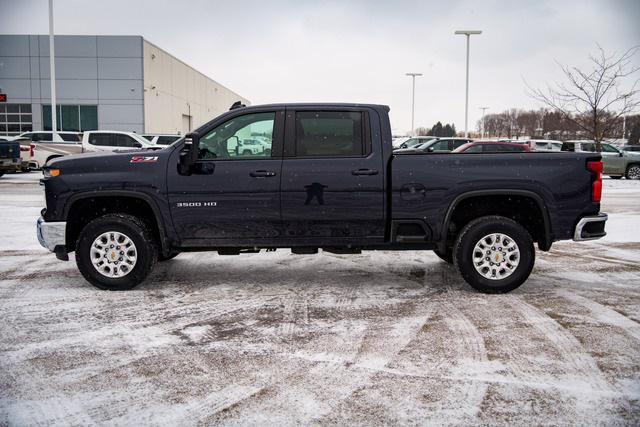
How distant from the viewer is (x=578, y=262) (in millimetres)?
7863

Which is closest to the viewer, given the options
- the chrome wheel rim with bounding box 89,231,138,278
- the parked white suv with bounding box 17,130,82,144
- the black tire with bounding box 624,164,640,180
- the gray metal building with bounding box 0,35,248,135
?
the chrome wheel rim with bounding box 89,231,138,278

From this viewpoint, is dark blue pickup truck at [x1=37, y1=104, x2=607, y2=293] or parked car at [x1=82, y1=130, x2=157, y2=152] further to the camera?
parked car at [x1=82, y1=130, x2=157, y2=152]

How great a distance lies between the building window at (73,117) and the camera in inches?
1790

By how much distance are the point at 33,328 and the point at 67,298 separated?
1.01m

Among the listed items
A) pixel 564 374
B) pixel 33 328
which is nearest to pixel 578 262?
pixel 564 374

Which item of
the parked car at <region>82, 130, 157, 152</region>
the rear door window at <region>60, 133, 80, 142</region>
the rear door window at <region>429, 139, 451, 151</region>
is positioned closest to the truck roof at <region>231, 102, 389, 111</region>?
the parked car at <region>82, 130, 157, 152</region>

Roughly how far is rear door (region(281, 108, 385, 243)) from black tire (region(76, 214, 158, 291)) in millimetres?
1491

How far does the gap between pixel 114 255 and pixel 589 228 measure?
196 inches

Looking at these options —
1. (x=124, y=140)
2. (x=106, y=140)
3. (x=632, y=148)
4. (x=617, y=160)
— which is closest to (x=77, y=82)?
(x=124, y=140)

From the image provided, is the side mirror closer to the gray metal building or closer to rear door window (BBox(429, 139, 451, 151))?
rear door window (BBox(429, 139, 451, 151))

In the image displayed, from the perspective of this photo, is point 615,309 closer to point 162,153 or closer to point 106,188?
point 162,153

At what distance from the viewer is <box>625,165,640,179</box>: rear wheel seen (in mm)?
25531

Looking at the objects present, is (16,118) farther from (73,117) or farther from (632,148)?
(632,148)

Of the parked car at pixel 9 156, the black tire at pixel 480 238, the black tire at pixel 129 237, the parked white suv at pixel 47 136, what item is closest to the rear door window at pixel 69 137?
the parked white suv at pixel 47 136
